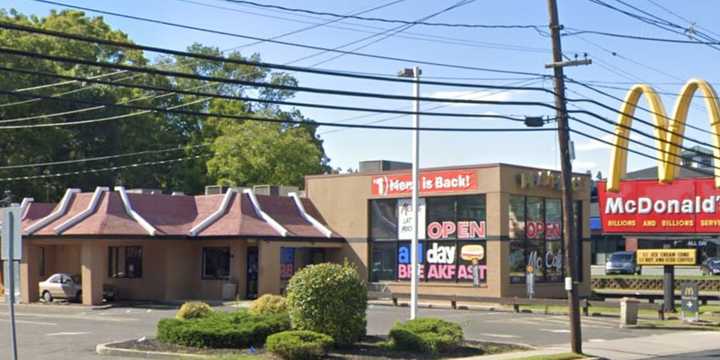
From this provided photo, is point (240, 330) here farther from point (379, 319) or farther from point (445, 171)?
point (445, 171)

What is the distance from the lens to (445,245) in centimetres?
4531

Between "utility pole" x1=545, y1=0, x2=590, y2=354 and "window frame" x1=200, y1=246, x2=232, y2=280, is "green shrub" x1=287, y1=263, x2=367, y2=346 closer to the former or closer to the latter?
"utility pole" x1=545, y1=0, x2=590, y2=354

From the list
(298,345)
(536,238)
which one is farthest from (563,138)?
(536,238)

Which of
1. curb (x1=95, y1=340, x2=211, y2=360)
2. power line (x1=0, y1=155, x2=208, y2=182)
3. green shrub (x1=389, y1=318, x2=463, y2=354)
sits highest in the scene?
power line (x1=0, y1=155, x2=208, y2=182)

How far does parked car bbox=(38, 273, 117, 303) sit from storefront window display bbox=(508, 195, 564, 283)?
18.4 m

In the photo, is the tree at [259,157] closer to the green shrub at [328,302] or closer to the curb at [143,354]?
the curb at [143,354]

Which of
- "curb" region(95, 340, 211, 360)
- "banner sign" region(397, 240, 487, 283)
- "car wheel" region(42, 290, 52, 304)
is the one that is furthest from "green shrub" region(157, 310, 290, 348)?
"car wheel" region(42, 290, 52, 304)

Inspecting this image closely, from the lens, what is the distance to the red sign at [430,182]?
44.4 meters

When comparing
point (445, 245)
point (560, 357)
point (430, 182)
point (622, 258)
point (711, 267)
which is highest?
point (430, 182)

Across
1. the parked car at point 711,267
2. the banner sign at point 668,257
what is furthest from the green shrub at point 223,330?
the parked car at point 711,267

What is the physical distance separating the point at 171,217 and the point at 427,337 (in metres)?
26.2

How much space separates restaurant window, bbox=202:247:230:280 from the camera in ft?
152

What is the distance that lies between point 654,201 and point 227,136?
3130cm

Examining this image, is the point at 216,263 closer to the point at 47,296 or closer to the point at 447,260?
the point at 47,296
